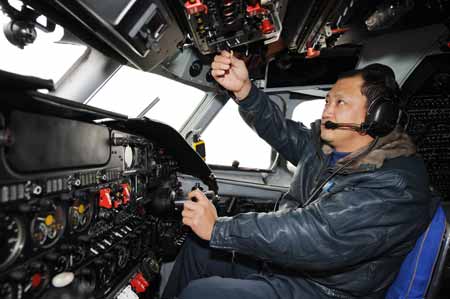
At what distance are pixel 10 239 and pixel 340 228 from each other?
115cm

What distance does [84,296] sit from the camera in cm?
84

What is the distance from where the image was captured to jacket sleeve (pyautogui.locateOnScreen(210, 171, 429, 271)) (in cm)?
110

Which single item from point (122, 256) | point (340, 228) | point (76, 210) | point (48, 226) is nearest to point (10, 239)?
point (48, 226)

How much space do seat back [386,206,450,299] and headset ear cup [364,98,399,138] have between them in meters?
0.44

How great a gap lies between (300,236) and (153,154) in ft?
3.58

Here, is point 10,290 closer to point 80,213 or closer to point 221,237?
point 80,213

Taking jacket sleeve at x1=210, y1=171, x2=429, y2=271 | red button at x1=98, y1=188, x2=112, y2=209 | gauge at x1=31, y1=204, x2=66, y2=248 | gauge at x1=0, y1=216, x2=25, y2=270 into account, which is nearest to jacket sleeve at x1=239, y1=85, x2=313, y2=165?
jacket sleeve at x1=210, y1=171, x2=429, y2=271

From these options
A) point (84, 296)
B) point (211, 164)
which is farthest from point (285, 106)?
point (84, 296)

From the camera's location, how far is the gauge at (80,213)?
1.00 metres

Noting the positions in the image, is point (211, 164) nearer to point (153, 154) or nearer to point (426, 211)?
point (153, 154)

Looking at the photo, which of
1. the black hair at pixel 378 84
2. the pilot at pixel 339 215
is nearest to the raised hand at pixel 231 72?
the pilot at pixel 339 215

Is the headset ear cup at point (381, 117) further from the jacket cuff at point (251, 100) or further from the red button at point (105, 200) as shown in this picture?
the red button at point (105, 200)

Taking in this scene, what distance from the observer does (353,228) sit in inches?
43.1

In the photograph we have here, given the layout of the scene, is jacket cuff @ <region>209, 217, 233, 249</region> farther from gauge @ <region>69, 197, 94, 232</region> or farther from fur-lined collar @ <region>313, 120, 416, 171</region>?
fur-lined collar @ <region>313, 120, 416, 171</region>
